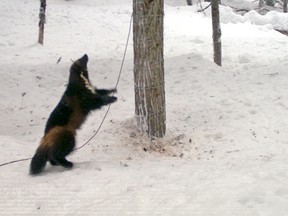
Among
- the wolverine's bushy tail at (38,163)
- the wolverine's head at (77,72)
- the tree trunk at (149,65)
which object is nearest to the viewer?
the wolverine's bushy tail at (38,163)

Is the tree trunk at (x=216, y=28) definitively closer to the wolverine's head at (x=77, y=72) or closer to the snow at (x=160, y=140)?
the snow at (x=160, y=140)

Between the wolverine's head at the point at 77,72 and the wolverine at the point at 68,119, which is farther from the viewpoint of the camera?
the wolverine's head at the point at 77,72

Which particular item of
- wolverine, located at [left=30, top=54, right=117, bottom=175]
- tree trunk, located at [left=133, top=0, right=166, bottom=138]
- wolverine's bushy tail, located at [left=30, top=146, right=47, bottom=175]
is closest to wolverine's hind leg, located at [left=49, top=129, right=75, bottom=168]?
wolverine, located at [left=30, top=54, right=117, bottom=175]

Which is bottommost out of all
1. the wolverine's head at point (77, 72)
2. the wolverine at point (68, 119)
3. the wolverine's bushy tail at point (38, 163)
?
the wolverine's bushy tail at point (38, 163)

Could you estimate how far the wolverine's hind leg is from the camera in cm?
467

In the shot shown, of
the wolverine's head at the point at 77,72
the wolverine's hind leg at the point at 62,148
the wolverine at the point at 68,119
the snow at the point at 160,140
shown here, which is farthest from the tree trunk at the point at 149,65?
the wolverine's hind leg at the point at 62,148

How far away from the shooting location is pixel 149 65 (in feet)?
18.4

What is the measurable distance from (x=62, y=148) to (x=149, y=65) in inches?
71.1

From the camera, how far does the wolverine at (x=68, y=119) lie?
15.2 ft

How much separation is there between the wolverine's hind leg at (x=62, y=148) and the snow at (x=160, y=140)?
14 cm

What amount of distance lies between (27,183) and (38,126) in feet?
10.8

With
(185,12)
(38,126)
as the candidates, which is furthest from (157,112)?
(185,12)

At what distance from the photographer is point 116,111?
7.32m

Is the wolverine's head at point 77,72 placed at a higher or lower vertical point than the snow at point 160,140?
higher
